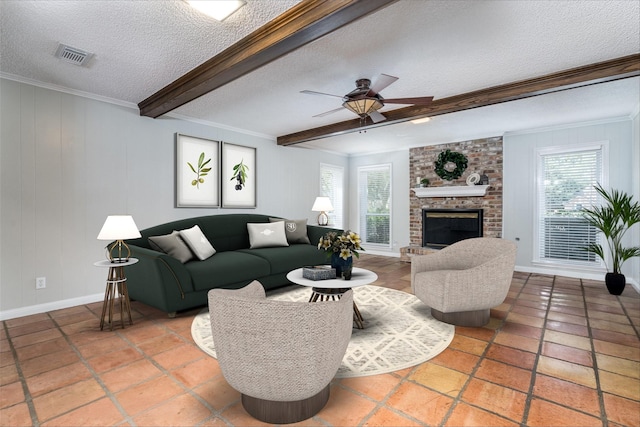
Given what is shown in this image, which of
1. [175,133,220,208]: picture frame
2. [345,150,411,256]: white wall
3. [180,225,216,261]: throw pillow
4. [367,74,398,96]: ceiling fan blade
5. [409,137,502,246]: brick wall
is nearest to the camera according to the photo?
[367,74,398,96]: ceiling fan blade

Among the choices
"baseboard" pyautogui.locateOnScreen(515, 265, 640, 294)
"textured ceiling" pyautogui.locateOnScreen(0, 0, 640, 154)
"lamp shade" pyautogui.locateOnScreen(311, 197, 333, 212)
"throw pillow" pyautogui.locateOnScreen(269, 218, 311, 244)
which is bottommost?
"baseboard" pyautogui.locateOnScreen(515, 265, 640, 294)

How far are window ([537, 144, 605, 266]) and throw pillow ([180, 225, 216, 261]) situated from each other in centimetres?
538

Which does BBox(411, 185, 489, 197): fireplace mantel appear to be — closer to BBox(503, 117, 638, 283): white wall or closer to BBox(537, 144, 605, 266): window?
BBox(503, 117, 638, 283): white wall

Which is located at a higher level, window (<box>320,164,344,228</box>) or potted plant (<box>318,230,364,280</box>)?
window (<box>320,164,344,228</box>)

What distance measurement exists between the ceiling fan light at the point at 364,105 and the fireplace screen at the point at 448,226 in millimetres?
3574

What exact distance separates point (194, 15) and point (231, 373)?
2304 millimetres

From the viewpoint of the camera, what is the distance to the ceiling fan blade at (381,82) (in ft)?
8.30

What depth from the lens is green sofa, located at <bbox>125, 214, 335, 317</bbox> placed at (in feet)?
10.1

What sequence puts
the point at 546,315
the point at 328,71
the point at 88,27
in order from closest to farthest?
the point at 88,27, the point at 328,71, the point at 546,315

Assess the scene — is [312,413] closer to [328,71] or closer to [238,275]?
[238,275]

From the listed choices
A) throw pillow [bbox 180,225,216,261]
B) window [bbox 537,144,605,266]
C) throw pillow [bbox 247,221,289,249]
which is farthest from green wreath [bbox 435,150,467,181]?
throw pillow [bbox 180,225,216,261]

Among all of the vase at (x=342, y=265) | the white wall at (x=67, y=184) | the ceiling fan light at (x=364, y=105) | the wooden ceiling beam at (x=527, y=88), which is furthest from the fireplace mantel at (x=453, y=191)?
the white wall at (x=67, y=184)

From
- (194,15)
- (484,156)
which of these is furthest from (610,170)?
(194,15)

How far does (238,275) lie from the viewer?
11.7ft
